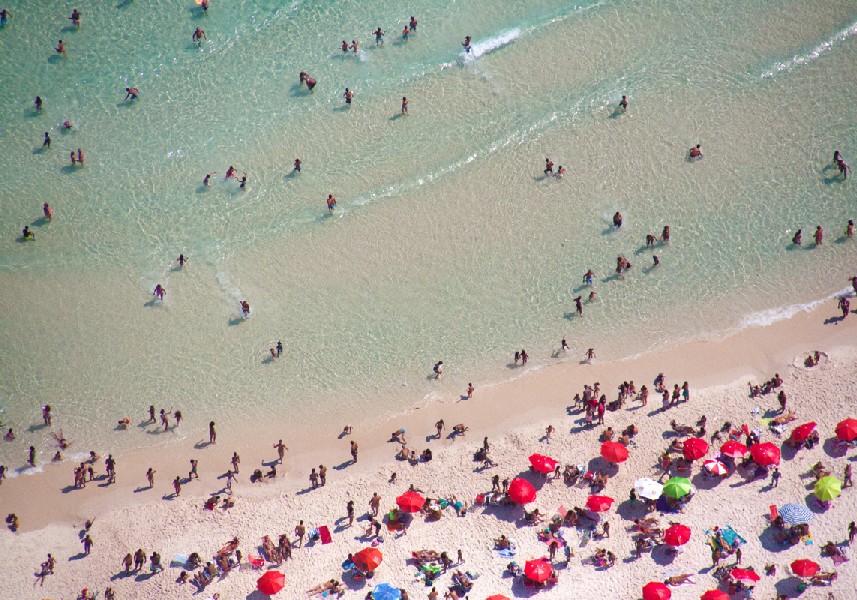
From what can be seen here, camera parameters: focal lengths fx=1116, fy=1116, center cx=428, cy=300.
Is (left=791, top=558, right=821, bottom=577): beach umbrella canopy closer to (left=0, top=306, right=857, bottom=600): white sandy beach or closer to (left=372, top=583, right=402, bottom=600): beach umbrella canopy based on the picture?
(left=0, top=306, right=857, bottom=600): white sandy beach

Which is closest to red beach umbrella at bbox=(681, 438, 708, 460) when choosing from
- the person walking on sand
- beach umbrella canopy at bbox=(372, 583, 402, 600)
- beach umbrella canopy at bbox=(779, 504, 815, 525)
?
beach umbrella canopy at bbox=(779, 504, 815, 525)

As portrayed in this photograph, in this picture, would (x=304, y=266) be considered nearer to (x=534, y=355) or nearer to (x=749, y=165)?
(x=534, y=355)

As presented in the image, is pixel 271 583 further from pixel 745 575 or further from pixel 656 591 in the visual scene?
pixel 745 575

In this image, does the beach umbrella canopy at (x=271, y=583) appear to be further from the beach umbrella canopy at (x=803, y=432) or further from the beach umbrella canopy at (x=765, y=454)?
the beach umbrella canopy at (x=803, y=432)

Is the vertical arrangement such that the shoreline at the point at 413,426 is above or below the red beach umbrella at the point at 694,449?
above

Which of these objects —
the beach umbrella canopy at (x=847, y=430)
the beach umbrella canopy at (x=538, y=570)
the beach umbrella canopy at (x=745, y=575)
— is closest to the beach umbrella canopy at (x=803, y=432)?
the beach umbrella canopy at (x=847, y=430)

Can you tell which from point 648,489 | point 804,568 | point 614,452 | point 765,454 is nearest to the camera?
point 804,568

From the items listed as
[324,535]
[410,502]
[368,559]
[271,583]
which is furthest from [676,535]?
[271,583]
